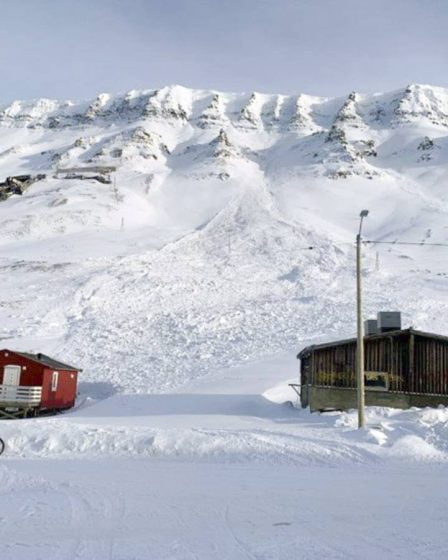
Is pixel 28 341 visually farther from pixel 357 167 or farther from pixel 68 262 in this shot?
pixel 357 167

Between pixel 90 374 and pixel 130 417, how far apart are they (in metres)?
12.0

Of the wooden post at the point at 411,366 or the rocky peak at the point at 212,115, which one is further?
the rocky peak at the point at 212,115

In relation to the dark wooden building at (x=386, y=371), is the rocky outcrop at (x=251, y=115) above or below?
above

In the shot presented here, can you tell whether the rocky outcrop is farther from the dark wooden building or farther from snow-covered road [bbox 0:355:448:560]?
snow-covered road [bbox 0:355:448:560]

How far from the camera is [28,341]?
4075cm

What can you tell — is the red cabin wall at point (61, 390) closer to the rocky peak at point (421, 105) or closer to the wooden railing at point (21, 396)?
the wooden railing at point (21, 396)

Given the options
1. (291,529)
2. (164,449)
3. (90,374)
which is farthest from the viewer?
(90,374)

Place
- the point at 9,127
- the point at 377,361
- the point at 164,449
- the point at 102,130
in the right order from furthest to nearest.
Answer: the point at 9,127 → the point at 102,130 → the point at 377,361 → the point at 164,449

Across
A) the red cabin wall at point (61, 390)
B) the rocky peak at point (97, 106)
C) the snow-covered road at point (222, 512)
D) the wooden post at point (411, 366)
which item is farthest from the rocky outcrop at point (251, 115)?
the snow-covered road at point (222, 512)

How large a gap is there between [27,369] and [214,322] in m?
17.1

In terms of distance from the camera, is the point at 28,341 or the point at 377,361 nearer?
the point at 377,361

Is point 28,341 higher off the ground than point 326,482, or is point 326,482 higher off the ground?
point 28,341

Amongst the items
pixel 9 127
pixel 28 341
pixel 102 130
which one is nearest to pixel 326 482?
pixel 28 341

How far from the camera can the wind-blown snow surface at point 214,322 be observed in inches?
352
